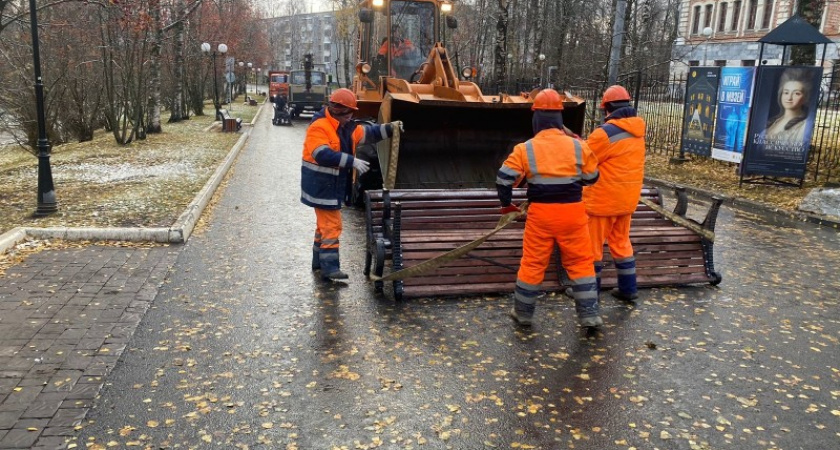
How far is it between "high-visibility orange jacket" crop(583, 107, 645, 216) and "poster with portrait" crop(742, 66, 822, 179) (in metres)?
7.86

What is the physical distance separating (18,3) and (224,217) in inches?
457

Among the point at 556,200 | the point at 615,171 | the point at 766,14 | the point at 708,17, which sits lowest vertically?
the point at 556,200

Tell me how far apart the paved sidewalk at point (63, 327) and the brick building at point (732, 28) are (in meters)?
45.0

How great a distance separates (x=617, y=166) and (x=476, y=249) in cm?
152

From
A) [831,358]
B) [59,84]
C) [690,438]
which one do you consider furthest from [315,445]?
[59,84]

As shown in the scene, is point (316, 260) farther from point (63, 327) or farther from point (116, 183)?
point (116, 183)

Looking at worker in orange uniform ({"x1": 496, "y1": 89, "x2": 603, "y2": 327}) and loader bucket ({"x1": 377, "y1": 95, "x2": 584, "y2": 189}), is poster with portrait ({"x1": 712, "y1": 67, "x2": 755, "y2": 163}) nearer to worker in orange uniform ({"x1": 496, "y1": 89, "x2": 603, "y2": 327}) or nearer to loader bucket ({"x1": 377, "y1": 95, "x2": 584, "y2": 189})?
loader bucket ({"x1": 377, "y1": 95, "x2": 584, "y2": 189})

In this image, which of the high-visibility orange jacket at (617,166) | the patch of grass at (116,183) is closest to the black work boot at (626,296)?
the high-visibility orange jacket at (617,166)

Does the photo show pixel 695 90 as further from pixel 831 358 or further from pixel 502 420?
pixel 502 420

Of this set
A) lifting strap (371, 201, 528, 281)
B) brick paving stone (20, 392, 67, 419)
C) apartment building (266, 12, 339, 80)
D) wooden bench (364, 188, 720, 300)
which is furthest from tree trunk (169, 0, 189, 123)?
apartment building (266, 12, 339, 80)

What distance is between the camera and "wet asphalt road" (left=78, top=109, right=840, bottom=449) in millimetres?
3713

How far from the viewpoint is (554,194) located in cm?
490

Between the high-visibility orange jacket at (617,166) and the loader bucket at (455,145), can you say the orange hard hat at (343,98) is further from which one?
the loader bucket at (455,145)

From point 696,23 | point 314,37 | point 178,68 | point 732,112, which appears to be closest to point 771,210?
point 732,112
